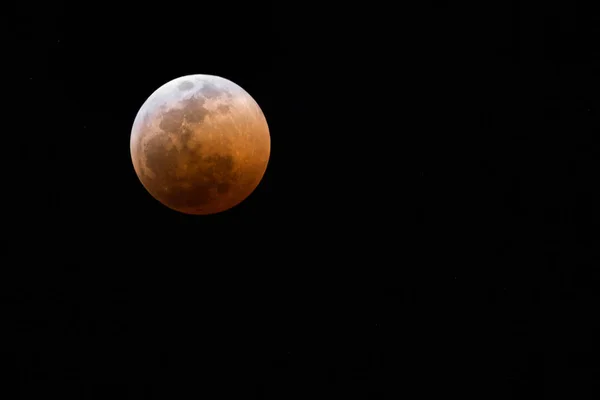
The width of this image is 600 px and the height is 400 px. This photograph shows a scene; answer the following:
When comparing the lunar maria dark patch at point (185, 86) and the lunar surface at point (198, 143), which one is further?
the lunar maria dark patch at point (185, 86)

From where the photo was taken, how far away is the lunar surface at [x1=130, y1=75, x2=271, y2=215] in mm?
3826

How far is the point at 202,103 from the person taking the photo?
3875mm

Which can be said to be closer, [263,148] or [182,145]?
[182,145]

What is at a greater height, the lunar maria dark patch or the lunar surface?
the lunar maria dark patch

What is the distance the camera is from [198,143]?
12.5 feet

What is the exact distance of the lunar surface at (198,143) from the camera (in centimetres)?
383

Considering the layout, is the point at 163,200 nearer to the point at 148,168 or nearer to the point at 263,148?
the point at 148,168

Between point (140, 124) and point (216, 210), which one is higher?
point (140, 124)

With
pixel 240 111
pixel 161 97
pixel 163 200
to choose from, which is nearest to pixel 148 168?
pixel 163 200

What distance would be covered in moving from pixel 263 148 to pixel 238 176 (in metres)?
0.32

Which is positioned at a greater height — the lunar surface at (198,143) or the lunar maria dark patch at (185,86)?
the lunar maria dark patch at (185,86)

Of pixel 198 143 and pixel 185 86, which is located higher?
pixel 185 86

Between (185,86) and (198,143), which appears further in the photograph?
(185,86)

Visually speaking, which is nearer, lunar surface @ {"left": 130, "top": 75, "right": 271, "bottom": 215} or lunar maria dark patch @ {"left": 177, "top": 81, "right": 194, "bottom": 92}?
lunar surface @ {"left": 130, "top": 75, "right": 271, "bottom": 215}
